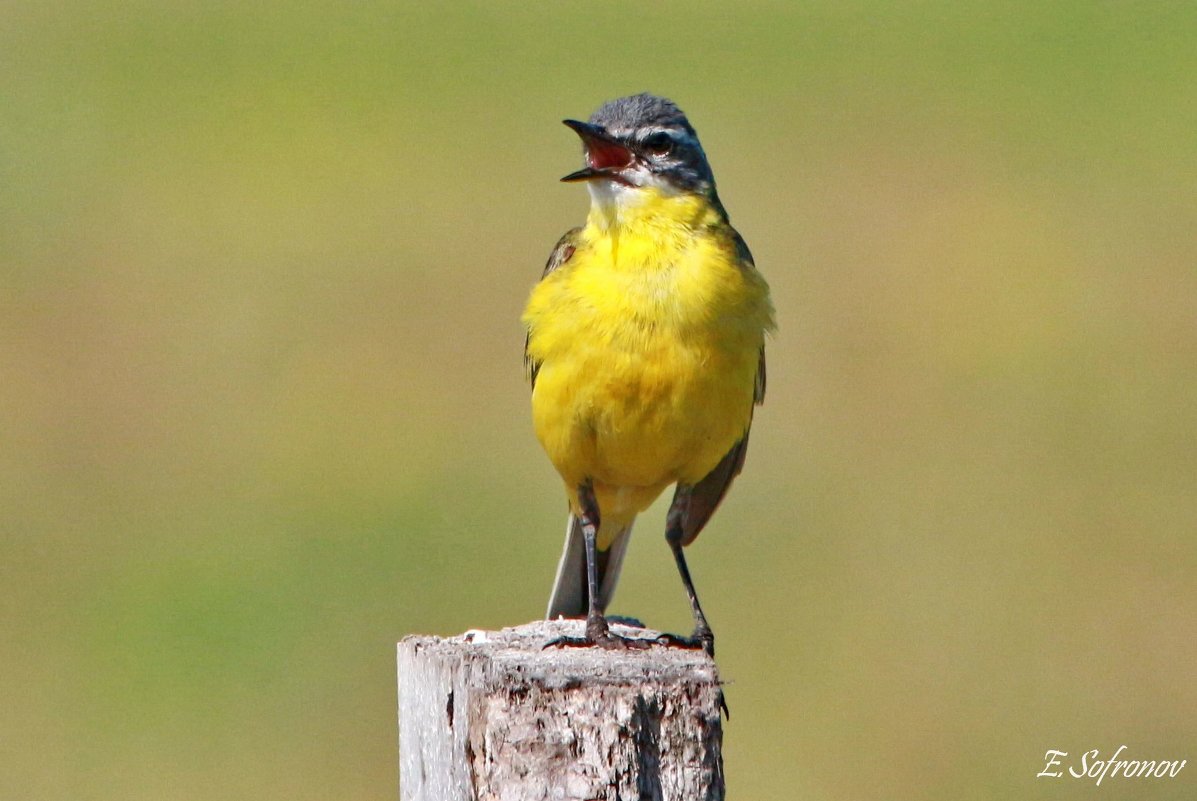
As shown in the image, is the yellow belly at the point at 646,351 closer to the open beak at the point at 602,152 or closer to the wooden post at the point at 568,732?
the open beak at the point at 602,152

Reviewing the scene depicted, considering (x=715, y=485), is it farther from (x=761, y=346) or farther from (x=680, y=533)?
(x=761, y=346)

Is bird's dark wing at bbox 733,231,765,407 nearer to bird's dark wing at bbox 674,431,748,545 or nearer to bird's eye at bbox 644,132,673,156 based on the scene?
bird's dark wing at bbox 674,431,748,545

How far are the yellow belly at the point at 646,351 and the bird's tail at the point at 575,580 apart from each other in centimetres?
53

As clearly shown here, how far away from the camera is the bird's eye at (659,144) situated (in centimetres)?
633

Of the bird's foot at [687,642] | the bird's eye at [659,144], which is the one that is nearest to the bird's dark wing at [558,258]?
the bird's eye at [659,144]

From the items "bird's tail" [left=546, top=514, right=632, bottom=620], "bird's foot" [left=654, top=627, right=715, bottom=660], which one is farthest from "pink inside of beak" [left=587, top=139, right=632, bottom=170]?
"bird's foot" [left=654, top=627, right=715, bottom=660]

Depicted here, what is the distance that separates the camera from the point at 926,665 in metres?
10.9

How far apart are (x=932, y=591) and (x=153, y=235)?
822cm

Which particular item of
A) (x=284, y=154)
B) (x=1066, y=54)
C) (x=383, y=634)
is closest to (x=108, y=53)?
(x=284, y=154)

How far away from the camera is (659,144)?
634 cm

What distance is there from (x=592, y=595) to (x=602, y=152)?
1.45 m

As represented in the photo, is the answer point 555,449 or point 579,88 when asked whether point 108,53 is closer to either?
point 579,88

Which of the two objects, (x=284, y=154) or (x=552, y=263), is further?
(x=284, y=154)

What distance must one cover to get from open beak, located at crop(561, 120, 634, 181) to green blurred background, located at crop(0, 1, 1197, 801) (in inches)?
169
